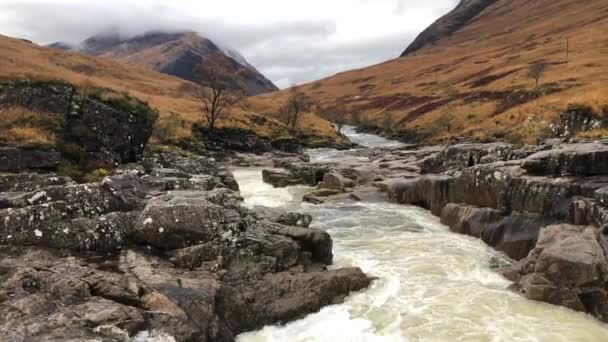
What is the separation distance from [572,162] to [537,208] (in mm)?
2649

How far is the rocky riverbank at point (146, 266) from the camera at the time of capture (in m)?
11.5

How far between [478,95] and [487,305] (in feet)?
347

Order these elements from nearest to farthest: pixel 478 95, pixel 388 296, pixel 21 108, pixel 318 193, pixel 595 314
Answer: pixel 595 314
pixel 388 296
pixel 21 108
pixel 318 193
pixel 478 95

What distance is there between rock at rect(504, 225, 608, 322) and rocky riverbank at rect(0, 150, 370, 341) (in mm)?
6146

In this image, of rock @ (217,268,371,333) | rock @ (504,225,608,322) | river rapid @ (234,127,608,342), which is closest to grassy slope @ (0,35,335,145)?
rock @ (217,268,371,333)

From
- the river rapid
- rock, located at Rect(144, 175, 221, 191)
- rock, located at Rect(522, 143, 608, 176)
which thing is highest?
rock, located at Rect(522, 143, 608, 176)

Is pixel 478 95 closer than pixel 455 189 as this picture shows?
No

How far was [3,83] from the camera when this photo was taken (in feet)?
A: 93.0

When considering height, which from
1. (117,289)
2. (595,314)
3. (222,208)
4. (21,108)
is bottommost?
(595,314)

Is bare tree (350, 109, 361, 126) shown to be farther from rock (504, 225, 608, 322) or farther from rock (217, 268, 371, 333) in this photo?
rock (217, 268, 371, 333)

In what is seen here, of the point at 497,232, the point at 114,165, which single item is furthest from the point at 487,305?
the point at 114,165

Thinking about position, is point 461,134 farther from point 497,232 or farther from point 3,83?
point 3,83

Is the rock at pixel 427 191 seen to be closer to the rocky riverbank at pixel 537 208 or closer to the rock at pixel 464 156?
the rocky riverbank at pixel 537 208

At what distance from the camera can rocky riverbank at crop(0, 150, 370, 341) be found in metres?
11.5
